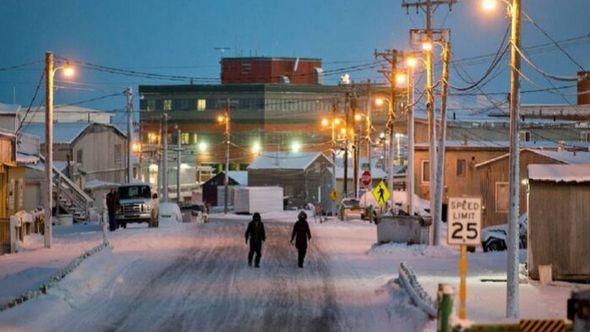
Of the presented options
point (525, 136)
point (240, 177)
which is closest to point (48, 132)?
point (525, 136)

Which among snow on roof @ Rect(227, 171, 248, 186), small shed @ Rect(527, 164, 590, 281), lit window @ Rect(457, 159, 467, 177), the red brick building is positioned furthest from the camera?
the red brick building

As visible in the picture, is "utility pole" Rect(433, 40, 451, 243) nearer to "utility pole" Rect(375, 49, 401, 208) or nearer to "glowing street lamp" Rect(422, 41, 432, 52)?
"glowing street lamp" Rect(422, 41, 432, 52)

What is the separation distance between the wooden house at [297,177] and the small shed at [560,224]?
218 feet

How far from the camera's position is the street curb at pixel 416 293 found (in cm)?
1736

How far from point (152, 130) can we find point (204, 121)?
7.47m

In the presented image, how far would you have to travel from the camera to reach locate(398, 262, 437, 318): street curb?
1736 centimetres

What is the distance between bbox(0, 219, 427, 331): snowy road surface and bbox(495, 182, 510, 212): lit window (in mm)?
23834

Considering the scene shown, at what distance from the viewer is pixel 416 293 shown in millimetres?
19312

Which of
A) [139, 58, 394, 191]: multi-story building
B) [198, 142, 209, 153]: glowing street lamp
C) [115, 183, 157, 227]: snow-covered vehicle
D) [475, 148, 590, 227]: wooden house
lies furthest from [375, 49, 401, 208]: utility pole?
[139, 58, 394, 191]: multi-story building

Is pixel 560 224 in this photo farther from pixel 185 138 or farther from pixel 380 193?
pixel 185 138

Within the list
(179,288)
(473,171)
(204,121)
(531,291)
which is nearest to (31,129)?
(473,171)

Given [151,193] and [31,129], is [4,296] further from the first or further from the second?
[31,129]

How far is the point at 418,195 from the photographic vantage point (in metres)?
66.1

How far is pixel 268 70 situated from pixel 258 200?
6347 cm
